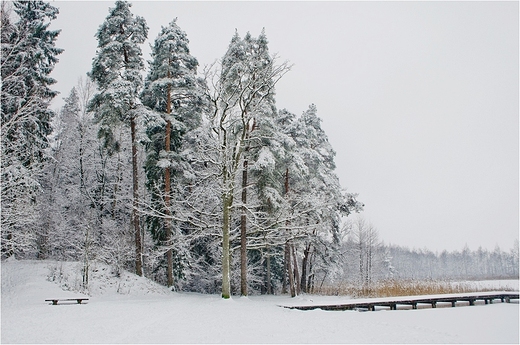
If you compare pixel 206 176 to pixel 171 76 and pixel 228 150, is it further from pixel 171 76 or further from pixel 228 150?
pixel 171 76

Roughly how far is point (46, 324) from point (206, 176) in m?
10.4

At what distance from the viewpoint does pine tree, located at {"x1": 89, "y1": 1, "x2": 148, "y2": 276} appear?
20.4m

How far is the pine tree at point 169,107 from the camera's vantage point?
20953 mm

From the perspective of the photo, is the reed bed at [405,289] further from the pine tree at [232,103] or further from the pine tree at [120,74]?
the pine tree at [120,74]

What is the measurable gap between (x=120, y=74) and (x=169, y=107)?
3.37 meters

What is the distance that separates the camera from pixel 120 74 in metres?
21.2

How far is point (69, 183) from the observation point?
96.6ft

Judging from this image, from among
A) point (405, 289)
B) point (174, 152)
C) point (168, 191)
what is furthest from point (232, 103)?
point (405, 289)

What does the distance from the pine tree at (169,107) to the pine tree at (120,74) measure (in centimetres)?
99

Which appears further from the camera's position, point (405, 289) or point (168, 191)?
point (168, 191)

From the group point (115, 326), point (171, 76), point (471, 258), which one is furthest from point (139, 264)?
point (471, 258)

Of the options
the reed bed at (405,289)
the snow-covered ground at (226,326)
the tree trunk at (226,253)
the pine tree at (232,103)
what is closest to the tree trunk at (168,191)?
the pine tree at (232,103)

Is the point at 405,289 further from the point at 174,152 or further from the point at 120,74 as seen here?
the point at 120,74

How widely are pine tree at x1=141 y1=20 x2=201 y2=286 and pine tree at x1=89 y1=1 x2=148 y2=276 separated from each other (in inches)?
39.0
